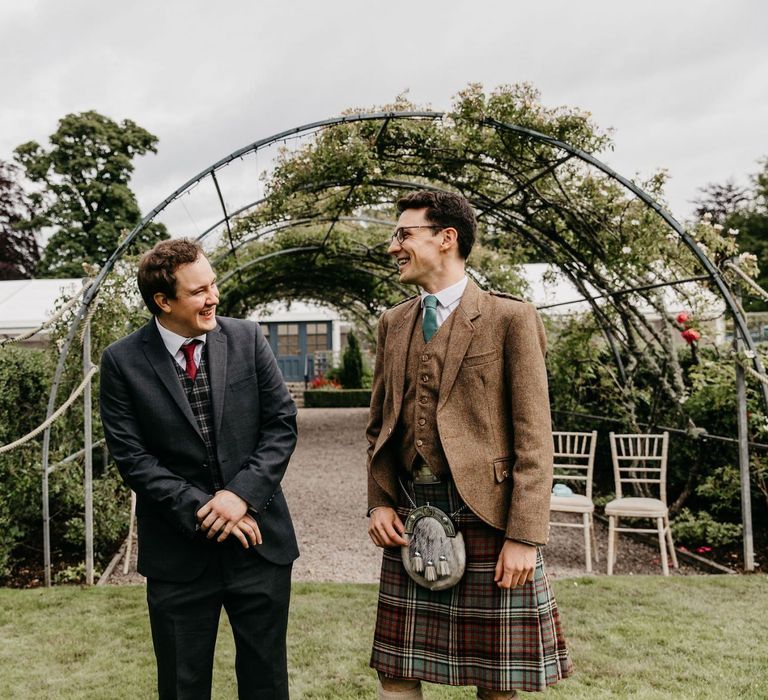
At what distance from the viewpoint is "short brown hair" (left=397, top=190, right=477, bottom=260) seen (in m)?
1.83

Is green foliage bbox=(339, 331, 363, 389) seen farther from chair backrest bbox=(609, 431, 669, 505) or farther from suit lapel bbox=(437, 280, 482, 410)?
suit lapel bbox=(437, 280, 482, 410)

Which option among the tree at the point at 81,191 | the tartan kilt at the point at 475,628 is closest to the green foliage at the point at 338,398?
the tree at the point at 81,191

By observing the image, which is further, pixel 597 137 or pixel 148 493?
pixel 597 137

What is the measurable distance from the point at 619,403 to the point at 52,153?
22.6 m

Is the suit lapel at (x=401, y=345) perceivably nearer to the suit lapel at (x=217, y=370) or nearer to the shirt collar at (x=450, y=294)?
the shirt collar at (x=450, y=294)

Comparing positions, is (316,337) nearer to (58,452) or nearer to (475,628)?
(58,452)

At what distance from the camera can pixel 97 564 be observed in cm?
515

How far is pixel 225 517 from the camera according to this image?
1.84 meters

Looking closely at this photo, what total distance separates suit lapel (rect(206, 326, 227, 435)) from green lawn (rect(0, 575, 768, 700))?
1.54 metres

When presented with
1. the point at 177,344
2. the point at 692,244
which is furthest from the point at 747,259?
the point at 177,344

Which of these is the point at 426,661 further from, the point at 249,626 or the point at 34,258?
the point at 34,258

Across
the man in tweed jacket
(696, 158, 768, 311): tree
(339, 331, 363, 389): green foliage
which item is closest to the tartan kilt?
the man in tweed jacket

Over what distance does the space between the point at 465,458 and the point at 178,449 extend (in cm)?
83

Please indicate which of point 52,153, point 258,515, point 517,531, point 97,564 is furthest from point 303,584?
point 52,153
